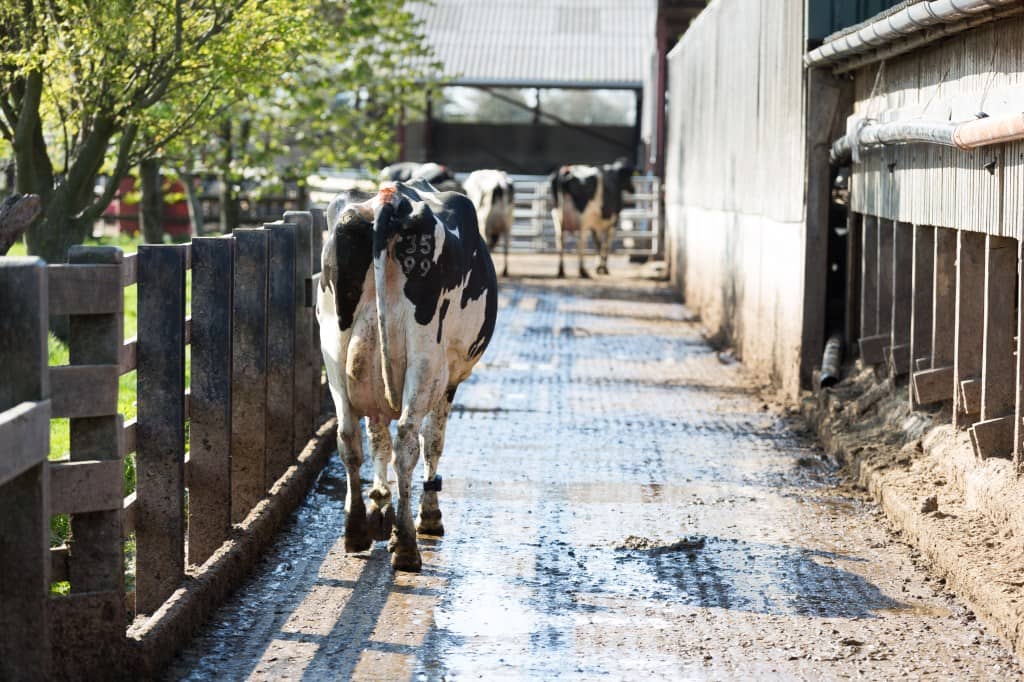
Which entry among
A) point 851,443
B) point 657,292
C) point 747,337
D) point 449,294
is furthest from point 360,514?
point 657,292

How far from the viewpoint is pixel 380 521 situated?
756cm

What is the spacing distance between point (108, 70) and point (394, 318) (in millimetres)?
5127

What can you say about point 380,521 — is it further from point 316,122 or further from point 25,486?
point 316,122

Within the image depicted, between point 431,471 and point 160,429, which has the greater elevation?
point 160,429

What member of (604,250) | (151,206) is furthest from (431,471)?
(604,250)

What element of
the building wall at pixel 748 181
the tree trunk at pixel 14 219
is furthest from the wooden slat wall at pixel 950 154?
the tree trunk at pixel 14 219

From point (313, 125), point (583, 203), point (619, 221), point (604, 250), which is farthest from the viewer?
point (619, 221)

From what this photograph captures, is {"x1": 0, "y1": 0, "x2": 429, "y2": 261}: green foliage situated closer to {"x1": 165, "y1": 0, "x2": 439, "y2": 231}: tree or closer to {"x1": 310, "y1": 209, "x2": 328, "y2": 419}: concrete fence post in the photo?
{"x1": 310, "y1": 209, "x2": 328, "y2": 419}: concrete fence post

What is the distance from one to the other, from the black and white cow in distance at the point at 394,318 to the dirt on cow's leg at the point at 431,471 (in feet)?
0.95

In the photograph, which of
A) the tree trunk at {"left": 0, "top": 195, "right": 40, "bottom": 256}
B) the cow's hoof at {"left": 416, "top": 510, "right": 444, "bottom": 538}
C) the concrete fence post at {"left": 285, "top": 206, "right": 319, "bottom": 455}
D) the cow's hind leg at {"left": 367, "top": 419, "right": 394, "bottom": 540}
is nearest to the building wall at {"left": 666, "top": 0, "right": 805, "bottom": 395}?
the concrete fence post at {"left": 285, "top": 206, "right": 319, "bottom": 455}

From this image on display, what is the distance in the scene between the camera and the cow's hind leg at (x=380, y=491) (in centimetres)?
753

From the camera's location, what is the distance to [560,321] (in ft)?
63.8

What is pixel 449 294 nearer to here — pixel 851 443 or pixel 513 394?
pixel 851 443

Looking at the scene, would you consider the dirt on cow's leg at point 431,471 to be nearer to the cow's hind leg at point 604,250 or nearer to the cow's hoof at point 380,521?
the cow's hoof at point 380,521
